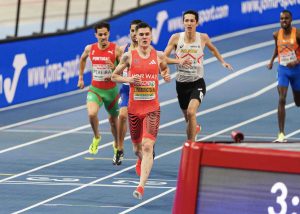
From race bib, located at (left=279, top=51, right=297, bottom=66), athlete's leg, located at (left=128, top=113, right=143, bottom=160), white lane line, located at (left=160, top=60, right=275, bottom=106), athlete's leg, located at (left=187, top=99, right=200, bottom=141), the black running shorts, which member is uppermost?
white lane line, located at (left=160, top=60, right=275, bottom=106)

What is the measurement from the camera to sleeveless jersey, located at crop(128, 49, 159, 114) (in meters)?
13.5

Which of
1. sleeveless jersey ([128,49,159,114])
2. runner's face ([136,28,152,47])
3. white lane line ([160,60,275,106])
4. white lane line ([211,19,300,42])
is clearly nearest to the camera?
runner's face ([136,28,152,47])

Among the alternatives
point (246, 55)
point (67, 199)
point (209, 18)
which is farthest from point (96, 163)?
point (209, 18)

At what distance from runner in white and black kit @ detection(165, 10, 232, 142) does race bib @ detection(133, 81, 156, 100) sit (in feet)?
7.00

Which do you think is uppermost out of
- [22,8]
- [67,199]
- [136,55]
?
[22,8]

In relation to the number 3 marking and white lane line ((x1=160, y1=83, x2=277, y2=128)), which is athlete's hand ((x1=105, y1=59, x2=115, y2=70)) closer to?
white lane line ((x1=160, y1=83, x2=277, y2=128))

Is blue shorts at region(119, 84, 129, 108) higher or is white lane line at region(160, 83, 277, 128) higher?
white lane line at region(160, 83, 277, 128)

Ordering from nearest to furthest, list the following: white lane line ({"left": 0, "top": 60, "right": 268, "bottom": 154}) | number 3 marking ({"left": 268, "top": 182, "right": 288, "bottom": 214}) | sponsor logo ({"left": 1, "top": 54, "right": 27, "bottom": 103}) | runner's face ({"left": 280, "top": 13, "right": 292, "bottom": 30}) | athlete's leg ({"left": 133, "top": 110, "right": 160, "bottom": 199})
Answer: number 3 marking ({"left": 268, "top": 182, "right": 288, "bottom": 214})
athlete's leg ({"left": 133, "top": 110, "right": 160, "bottom": 199})
runner's face ({"left": 280, "top": 13, "right": 292, "bottom": 30})
white lane line ({"left": 0, "top": 60, "right": 268, "bottom": 154})
sponsor logo ({"left": 1, "top": 54, "right": 27, "bottom": 103})

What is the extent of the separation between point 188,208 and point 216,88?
20.7 metres

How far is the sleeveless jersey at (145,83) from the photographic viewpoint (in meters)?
13.5

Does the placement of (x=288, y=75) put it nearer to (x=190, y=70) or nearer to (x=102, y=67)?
(x=190, y=70)

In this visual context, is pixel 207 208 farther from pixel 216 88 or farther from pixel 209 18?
pixel 209 18

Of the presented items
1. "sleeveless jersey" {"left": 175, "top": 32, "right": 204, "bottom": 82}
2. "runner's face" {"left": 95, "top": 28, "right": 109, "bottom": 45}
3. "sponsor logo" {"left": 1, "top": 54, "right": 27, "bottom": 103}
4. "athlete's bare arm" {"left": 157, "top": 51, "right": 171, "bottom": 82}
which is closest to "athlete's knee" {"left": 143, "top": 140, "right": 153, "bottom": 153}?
"athlete's bare arm" {"left": 157, "top": 51, "right": 171, "bottom": 82}

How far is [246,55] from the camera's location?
28547mm
